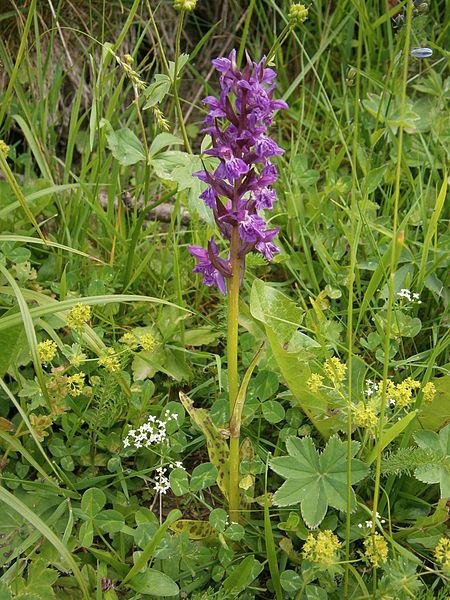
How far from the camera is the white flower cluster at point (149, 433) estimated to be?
1.91 metres

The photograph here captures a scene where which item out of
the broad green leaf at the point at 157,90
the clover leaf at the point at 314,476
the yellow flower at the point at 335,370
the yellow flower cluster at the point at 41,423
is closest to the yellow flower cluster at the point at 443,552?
the clover leaf at the point at 314,476

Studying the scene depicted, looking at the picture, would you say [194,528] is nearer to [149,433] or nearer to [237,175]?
[149,433]

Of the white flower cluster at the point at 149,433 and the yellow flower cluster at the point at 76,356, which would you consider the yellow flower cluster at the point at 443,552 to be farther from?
the yellow flower cluster at the point at 76,356

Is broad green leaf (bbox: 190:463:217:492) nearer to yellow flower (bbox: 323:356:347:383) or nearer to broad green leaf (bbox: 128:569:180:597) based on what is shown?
broad green leaf (bbox: 128:569:180:597)

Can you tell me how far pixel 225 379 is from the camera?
85.5 inches

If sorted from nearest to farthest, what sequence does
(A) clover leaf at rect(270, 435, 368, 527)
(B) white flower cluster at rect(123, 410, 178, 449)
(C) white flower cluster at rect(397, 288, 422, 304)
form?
(A) clover leaf at rect(270, 435, 368, 527) → (B) white flower cluster at rect(123, 410, 178, 449) → (C) white flower cluster at rect(397, 288, 422, 304)

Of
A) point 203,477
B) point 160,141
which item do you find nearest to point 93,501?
point 203,477

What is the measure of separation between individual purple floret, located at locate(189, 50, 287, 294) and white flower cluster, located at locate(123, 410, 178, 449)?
0.50 m

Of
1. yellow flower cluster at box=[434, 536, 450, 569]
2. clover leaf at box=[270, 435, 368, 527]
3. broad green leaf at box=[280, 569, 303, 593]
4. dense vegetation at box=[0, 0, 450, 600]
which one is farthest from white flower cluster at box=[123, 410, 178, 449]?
yellow flower cluster at box=[434, 536, 450, 569]

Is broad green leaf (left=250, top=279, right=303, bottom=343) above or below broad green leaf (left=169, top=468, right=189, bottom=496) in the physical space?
above

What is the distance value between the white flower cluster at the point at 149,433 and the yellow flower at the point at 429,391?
0.65 m

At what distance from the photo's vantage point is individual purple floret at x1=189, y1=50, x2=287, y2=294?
149cm

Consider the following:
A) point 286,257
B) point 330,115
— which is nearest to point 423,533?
point 286,257

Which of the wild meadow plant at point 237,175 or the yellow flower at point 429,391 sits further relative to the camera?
the yellow flower at point 429,391
